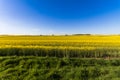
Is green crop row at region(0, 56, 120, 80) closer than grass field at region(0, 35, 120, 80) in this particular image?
Yes

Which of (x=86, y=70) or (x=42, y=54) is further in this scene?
(x=42, y=54)

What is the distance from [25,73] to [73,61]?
17.1ft

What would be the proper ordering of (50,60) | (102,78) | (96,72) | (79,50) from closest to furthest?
(102,78) < (96,72) < (50,60) < (79,50)

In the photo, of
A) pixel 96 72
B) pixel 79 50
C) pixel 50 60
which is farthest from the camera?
pixel 79 50

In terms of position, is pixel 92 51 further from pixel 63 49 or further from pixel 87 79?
pixel 87 79

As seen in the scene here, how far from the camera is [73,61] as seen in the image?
1652 centimetres

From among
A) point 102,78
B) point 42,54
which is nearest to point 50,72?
point 102,78

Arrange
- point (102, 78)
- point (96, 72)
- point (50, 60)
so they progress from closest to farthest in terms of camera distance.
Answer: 1. point (102, 78)
2. point (96, 72)
3. point (50, 60)

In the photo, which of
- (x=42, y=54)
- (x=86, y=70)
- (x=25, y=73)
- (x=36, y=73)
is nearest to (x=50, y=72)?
(x=36, y=73)

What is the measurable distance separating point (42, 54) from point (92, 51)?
701cm

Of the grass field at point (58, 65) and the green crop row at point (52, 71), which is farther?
the grass field at point (58, 65)

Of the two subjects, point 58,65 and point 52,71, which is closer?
point 52,71

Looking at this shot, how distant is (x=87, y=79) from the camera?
12.0 metres

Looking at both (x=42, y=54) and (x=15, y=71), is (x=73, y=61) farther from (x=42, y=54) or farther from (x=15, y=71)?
(x=42, y=54)
